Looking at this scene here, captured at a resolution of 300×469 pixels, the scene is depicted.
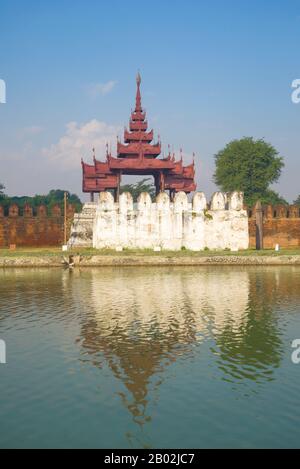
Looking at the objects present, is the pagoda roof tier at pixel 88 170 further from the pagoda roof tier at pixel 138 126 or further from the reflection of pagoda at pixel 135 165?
the pagoda roof tier at pixel 138 126

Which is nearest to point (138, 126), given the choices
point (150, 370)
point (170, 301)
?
point (170, 301)

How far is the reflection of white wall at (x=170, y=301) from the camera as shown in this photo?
8594 mm

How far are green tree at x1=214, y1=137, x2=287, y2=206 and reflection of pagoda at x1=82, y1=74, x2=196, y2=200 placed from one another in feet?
21.0

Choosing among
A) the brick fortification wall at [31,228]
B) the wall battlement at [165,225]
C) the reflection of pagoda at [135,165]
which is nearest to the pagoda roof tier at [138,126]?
the reflection of pagoda at [135,165]

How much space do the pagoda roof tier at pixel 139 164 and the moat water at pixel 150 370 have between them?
23202 mm

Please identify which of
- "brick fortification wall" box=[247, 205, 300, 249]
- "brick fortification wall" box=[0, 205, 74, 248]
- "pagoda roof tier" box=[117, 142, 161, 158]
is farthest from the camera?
"pagoda roof tier" box=[117, 142, 161, 158]

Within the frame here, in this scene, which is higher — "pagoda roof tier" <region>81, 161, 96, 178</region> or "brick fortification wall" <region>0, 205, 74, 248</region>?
"pagoda roof tier" <region>81, 161, 96, 178</region>

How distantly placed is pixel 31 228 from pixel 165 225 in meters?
9.17

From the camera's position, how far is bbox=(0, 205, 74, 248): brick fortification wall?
28203 millimetres

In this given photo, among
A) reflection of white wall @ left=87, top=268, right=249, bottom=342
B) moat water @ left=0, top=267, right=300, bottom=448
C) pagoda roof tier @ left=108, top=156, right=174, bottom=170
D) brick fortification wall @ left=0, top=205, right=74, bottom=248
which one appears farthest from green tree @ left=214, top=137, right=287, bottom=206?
moat water @ left=0, top=267, right=300, bottom=448

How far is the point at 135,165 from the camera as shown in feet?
114

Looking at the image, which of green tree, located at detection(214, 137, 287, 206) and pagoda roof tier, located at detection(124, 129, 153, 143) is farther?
green tree, located at detection(214, 137, 287, 206)

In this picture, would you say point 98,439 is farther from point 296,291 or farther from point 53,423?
point 296,291

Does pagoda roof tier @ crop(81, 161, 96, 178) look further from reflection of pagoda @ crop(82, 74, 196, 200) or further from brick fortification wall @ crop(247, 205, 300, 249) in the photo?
brick fortification wall @ crop(247, 205, 300, 249)
